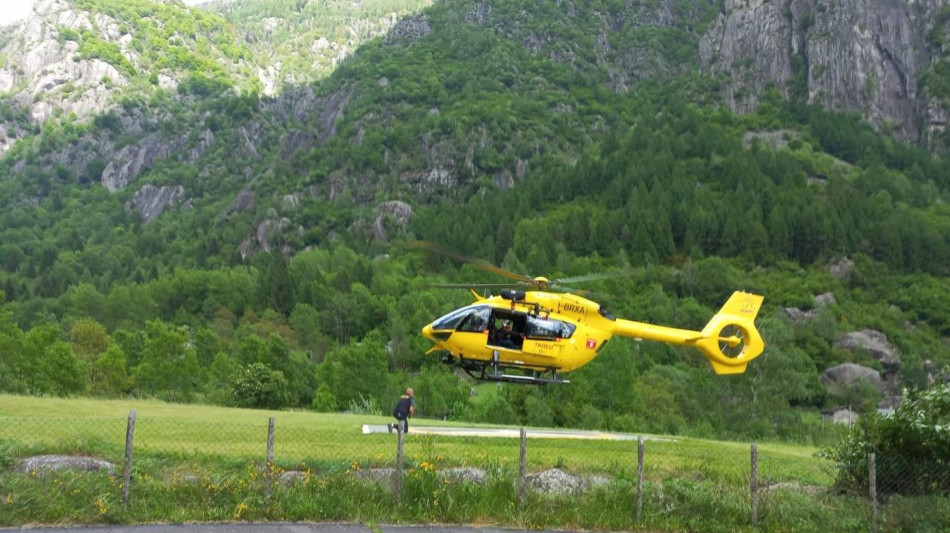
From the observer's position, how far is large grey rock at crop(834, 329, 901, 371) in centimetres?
12744

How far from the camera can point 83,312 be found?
458ft

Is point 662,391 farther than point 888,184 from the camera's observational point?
No

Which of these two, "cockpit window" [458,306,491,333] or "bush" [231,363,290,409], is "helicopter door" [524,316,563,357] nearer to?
"cockpit window" [458,306,491,333]

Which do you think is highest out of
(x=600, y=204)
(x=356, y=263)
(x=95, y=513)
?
(x=600, y=204)

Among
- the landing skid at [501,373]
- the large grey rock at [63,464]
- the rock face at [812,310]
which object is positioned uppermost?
the rock face at [812,310]

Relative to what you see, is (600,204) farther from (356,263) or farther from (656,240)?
(356,263)

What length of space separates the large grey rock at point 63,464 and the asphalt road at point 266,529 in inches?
81.7

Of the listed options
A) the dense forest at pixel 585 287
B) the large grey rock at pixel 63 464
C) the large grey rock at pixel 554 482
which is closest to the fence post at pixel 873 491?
the large grey rock at pixel 554 482

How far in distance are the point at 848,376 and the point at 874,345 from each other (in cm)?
1939

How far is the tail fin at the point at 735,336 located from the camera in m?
26.4

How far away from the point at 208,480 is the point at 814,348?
119 meters

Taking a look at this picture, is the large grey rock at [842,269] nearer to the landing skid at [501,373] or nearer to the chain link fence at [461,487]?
the landing skid at [501,373]

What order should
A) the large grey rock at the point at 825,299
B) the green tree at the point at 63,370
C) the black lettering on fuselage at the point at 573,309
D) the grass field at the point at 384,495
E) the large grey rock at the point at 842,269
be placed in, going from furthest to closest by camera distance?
1. the large grey rock at the point at 842,269
2. the large grey rock at the point at 825,299
3. the green tree at the point at 63,370
4. the black lettering on fuselage at the point at 573,309
5. the grass field at the point at 384,495

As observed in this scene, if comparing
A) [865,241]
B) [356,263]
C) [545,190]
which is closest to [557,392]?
[356,263]
